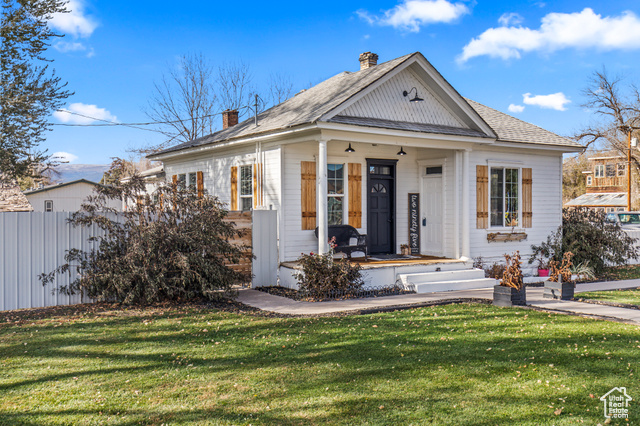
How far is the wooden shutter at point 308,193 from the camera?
11.6 meters

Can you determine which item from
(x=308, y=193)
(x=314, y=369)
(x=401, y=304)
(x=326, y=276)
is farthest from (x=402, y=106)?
(x=314, y=369)

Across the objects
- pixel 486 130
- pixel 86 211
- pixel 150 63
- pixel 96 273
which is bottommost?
pixel 96 273

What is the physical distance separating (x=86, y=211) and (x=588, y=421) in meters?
8.49

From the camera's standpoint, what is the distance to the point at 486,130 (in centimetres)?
1248

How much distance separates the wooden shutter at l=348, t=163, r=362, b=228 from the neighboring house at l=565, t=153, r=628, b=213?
122 feet

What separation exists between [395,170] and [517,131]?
3.87 meters

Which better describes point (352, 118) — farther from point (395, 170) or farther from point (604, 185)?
point (604, 185)

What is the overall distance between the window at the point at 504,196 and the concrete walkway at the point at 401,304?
308 centimetres

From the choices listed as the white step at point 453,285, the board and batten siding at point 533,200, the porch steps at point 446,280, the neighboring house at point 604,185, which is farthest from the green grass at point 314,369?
the neighboring house at point 604,185

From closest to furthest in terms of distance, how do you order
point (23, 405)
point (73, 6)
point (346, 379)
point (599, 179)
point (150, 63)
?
1. point (23, 405)
2. point (346, 379)
3. point (73, 6)
4. point (150, 63)
5. point (599, 179)

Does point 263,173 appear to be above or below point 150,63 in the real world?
below

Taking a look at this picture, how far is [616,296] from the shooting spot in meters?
10.3

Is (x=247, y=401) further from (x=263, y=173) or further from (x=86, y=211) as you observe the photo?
(x=263, y=173)

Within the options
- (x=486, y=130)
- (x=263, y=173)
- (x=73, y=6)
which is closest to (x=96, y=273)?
(x=263, y=173)
